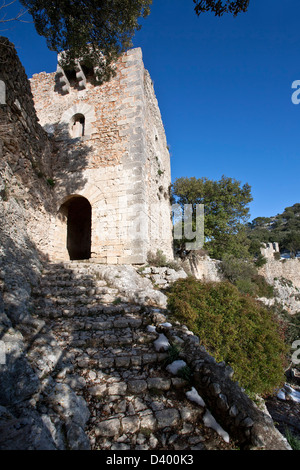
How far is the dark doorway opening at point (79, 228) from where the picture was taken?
9780 mm

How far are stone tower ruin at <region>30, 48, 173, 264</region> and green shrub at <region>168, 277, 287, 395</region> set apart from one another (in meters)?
2.59

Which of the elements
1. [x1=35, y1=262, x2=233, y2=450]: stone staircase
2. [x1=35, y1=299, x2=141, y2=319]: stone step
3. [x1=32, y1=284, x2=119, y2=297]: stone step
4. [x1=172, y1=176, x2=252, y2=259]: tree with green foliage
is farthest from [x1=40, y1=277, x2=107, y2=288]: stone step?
[x1=172, y1=176, x2=252, y2=259]: tree with green foliage

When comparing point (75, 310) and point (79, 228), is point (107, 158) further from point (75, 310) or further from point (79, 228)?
point (75, 310)

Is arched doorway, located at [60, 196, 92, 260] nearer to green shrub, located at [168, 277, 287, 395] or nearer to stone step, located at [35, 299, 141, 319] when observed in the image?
stone step, located at [35, 299, 141, 319]

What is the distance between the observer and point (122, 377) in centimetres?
256

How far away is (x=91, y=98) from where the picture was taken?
8586 millimetres

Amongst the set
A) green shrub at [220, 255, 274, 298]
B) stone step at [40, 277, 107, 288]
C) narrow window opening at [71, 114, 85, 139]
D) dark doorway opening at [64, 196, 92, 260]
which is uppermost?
narrow window opening at [71, 114, 85, 139]

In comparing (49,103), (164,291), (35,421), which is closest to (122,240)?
(164,291)

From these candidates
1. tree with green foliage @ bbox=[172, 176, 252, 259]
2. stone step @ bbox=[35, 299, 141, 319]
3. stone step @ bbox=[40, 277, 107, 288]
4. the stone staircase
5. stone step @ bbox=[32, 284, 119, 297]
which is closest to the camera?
the stone staircase

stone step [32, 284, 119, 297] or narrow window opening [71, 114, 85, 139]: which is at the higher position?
narrow window opening [71, 114, 85, 139]

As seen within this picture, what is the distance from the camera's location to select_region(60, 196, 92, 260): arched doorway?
9758mm

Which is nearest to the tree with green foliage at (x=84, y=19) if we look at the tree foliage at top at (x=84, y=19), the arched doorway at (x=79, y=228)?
the tree foliage at top at (x=84, y=19)

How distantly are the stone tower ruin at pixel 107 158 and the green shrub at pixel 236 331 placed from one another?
2.59 metres
